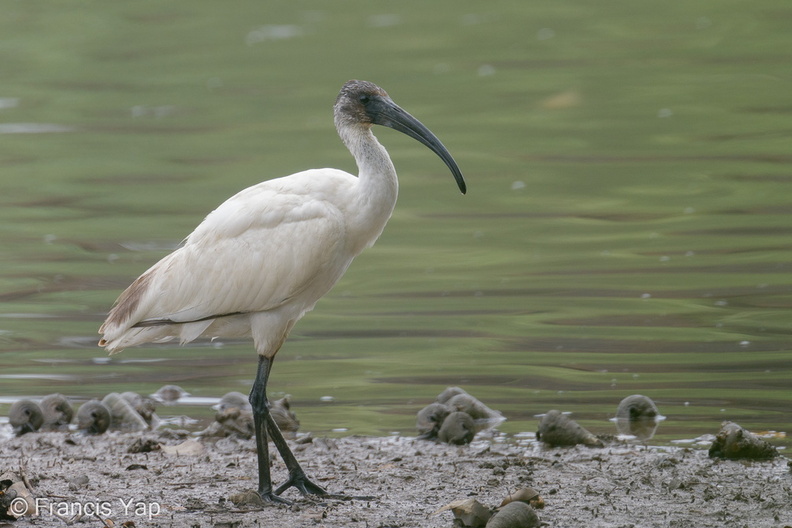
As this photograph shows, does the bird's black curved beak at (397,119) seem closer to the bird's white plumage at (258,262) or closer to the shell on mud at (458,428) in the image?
the bird's white plumage at (258,262)

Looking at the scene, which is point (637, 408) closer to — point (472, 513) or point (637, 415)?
point (637, 415)

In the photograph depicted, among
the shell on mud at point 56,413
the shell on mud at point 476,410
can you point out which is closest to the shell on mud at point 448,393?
the shell on mud at point 476,410

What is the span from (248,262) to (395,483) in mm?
1469

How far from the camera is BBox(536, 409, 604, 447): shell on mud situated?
7914 mm

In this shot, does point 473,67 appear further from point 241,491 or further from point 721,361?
point 241,491

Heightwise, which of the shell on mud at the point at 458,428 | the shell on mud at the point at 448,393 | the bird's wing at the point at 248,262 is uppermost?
the bird's wing at the point at 248,262

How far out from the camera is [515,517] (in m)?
6.07

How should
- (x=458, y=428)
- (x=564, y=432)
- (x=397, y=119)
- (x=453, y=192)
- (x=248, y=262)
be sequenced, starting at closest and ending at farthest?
1. (x=248, y=262)
2. (x=397, y=119)
3. (x=564, y=432)
4. (x=458, y=428)
5. (x=453, y=192)

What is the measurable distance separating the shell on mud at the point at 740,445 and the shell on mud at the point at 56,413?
4.20 metres

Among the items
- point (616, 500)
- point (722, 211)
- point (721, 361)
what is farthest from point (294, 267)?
point (722, 211)

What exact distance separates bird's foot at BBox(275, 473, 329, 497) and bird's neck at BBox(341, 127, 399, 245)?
1402 millimetres

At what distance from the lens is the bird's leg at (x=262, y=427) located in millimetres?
7176

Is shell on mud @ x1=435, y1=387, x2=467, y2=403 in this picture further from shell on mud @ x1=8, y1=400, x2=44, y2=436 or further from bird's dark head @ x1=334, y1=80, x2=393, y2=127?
shell on mud @ x1=8, y1=400, x2=44, y2=436

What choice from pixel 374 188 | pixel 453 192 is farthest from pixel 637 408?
pixel 453 192
